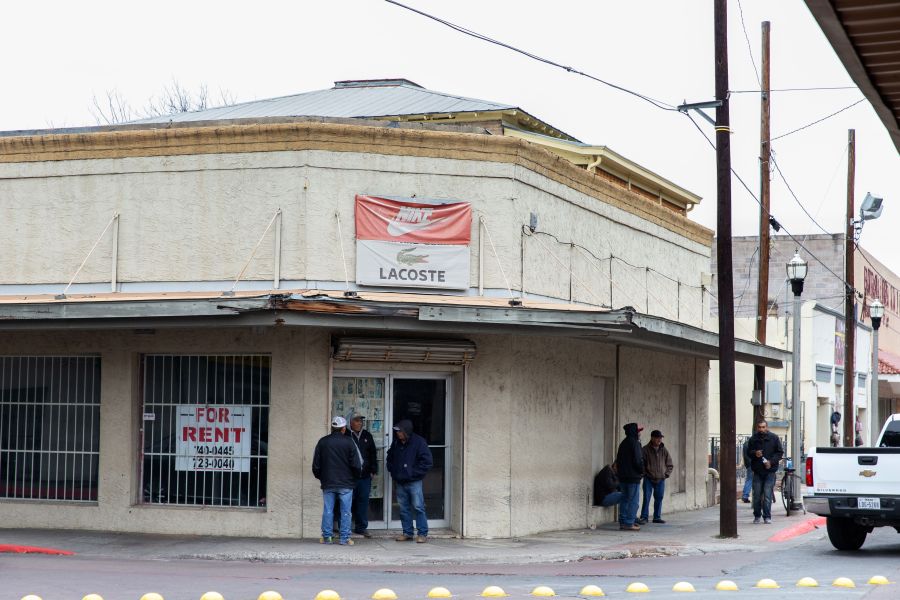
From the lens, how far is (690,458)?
24.3 meters

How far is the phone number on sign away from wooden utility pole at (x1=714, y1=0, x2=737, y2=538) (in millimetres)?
7312

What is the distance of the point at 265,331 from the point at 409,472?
2774 millimetres

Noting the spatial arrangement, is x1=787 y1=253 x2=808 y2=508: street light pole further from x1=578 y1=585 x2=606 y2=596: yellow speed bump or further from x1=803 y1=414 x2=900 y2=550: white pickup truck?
x1=578 y1=585 x2=606 y2=596: yellow speed bump

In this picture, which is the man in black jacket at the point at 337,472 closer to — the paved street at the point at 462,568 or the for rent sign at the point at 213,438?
the paved street at the point at 462,568

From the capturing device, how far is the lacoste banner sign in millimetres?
16625

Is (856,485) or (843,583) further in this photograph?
(856,485)

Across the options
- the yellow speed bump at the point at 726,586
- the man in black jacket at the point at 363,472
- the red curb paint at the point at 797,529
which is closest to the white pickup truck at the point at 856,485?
the red curb paint at the point at 797,529

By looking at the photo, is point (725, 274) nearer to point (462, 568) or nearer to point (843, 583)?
point (462, 568)

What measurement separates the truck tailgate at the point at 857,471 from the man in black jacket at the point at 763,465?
14.4 ft

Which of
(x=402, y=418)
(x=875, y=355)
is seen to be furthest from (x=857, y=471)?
(x=875, y=355)

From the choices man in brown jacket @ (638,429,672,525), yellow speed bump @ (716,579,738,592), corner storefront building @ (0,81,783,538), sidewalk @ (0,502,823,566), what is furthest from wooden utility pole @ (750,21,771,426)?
yellow speed bump @ (716,579,738,592)

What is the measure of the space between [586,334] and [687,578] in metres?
4.30

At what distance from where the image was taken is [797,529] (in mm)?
19344

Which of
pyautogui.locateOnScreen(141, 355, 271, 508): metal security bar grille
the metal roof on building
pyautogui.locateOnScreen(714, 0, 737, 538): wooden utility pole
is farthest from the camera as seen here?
the metal roof on building
